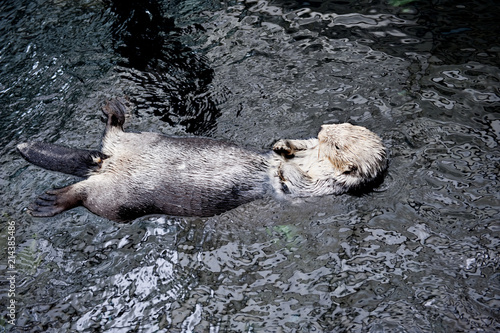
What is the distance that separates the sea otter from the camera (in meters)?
3.81

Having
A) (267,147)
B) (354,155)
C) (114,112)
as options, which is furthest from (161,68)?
(354,155)

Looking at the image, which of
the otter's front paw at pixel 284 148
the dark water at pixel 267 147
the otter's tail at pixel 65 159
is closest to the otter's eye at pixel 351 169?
the dark water at pixel 267 147

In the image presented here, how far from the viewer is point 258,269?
11.9 ft

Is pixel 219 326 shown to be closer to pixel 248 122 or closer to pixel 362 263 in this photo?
pixel 362 263

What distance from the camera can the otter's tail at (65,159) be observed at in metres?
4.03

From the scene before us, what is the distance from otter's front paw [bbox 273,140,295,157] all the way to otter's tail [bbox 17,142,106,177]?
1640mm

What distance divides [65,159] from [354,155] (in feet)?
8.79

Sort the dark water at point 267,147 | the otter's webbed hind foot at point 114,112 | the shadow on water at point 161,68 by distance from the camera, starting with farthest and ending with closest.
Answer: the shadow on water at point 161,68 → the otter's webbed hind foot at point 114,112 → the dark water at point 267,147

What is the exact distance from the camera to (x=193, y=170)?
3.88 meters

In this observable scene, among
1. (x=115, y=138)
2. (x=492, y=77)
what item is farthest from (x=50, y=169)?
(x=492, y=77)

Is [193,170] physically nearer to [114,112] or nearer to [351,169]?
[114,112]

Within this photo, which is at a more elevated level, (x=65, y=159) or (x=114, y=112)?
(x=114, y=112)

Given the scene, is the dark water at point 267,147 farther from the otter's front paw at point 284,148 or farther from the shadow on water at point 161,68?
the otter's front paw at point 284,148

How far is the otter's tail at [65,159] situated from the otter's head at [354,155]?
7.12ft
